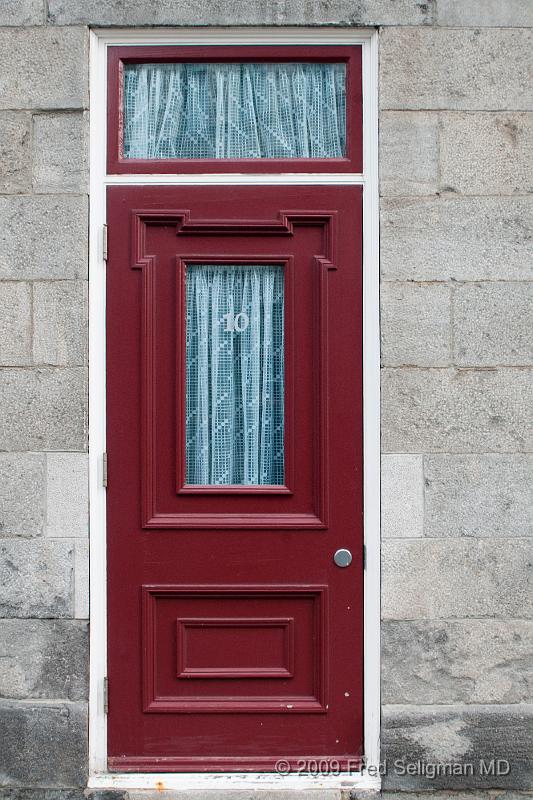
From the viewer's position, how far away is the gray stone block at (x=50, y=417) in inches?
138

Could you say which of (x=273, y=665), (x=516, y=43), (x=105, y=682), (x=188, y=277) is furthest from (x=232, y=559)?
(x=516, y=43)

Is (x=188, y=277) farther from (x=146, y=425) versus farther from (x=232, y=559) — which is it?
(x=232, y=559)

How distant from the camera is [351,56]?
142 inches

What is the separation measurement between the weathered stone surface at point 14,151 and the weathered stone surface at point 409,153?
1539 millimetres

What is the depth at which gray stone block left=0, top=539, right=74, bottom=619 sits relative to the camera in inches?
137

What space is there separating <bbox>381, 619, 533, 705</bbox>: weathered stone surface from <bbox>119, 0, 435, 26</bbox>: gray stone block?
261 centimetres

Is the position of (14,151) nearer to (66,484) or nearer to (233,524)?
(66,484)

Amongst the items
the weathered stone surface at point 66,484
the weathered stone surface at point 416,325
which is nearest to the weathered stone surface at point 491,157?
the weathered stone surface at point 416,325

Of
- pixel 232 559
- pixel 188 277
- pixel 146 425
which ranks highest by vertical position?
pixel 188 277

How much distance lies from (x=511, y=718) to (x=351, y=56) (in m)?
2.96

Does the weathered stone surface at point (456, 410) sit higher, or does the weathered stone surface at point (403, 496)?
the weathered stone surface at point (456, 410)

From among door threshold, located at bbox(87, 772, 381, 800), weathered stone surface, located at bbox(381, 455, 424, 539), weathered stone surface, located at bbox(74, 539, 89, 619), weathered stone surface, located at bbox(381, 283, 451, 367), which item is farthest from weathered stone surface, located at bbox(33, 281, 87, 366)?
door threshold, located at bbox(87, 772, 381, 800)

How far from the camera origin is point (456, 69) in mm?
3525

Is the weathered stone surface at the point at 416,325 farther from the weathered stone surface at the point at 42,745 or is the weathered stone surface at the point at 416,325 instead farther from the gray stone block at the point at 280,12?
the weathered stone surface at the point at 42,745
